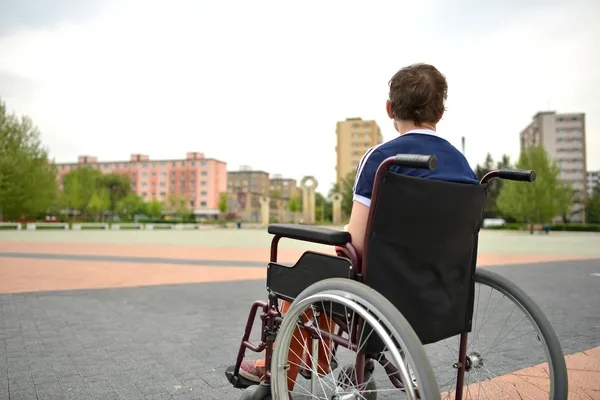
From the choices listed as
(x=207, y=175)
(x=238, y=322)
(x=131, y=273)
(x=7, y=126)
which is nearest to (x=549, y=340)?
(x=238, y=322)

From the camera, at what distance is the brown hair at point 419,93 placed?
1.87 metres

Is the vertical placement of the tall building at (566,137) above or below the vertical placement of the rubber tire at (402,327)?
above

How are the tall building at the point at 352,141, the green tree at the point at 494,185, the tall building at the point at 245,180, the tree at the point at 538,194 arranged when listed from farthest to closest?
the tall building at the point at 245,180 → the tall building at the point at 352,141 → the green tree at the point at 494,185 → the tree at the point at 538,194

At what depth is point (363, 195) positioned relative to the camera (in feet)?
5.88

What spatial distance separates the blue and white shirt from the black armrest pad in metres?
0.16

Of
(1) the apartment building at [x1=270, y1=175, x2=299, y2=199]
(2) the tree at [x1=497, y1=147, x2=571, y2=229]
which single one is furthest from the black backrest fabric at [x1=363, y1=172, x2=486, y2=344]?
(1) the apartment building at [x1=270, y1=175, x2=299, y2=199]

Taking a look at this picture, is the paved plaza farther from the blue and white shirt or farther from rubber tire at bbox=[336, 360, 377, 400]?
the blue and white shirt

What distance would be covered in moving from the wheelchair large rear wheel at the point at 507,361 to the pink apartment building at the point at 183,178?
115951 mm

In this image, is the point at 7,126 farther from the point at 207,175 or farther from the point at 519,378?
the point at 207,175

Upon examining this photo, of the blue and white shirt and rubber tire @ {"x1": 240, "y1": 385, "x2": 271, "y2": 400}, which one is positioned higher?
the blue and white shirt

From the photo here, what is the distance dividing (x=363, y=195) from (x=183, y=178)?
12392 centimetres

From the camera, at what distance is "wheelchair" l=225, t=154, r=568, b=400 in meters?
1.55

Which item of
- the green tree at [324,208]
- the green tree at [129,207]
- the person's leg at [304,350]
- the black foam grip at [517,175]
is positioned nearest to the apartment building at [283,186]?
the green tree at [324,208]

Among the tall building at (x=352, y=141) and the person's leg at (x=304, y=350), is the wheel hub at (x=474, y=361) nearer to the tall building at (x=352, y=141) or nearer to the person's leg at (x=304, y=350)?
the person's leg at (x=304, y=350)
